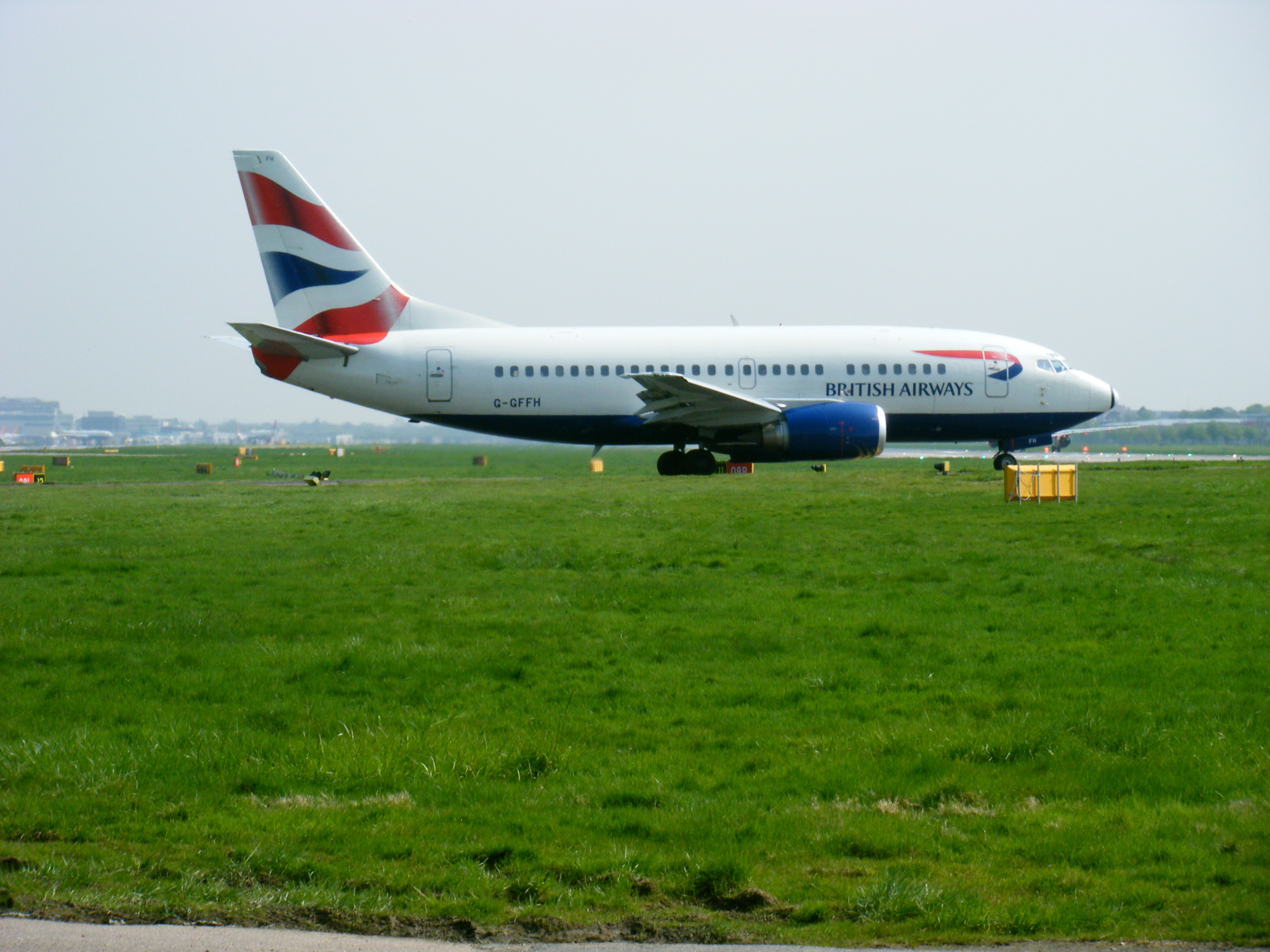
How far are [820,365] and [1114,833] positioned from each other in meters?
26.8

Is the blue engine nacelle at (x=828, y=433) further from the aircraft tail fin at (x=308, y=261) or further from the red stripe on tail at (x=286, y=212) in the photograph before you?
the red stripe on tail at (x=286, y=212)

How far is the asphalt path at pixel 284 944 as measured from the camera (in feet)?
15.5

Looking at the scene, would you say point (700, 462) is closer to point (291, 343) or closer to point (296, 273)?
point (291, 343)

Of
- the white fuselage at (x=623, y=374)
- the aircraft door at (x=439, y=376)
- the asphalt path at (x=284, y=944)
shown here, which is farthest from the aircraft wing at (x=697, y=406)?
the asphalt path at (x=284, y=944)

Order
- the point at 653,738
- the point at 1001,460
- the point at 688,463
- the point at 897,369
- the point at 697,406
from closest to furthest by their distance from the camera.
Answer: the point at 653,738, the point at 697,406, the point at 897,369, the point at 688,463, the point at 1001,460

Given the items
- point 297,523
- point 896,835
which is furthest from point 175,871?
point 297,523

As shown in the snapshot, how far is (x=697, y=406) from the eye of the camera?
31.0 meters

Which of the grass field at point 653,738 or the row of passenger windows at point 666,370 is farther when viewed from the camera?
the row of passenger windows at point 666,370

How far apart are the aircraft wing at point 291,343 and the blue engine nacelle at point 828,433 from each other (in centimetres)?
1187

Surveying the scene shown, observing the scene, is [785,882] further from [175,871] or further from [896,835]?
[175,871]

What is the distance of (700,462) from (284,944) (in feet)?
94.6

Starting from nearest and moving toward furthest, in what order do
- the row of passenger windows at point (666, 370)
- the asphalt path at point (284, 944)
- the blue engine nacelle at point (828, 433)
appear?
1. the asphalt path at point (284, 944)
2. the blue engine nacelle at point (828, 433)
3. the row of passenger windows at point (666, 370)

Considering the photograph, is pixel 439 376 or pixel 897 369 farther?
pixel 897 369

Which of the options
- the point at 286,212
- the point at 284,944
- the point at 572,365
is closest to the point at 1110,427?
the point at 572,365
